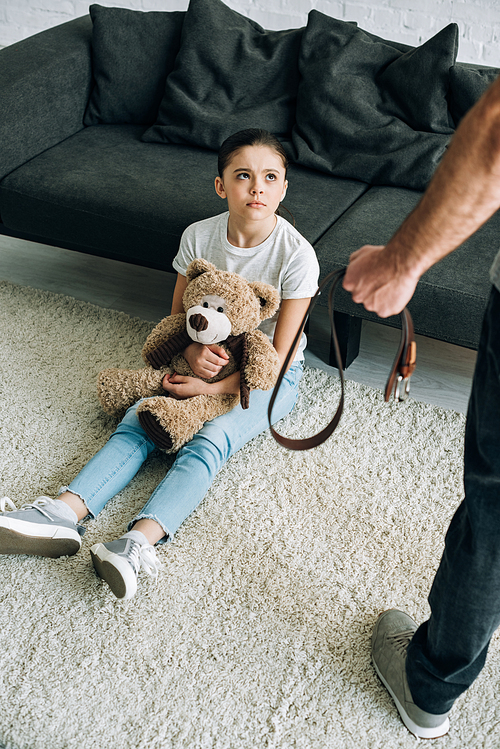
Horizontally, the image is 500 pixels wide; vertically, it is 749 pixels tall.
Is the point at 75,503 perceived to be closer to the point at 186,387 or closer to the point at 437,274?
the point at 186,387

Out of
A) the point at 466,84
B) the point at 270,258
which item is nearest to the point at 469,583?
the point at 270,258

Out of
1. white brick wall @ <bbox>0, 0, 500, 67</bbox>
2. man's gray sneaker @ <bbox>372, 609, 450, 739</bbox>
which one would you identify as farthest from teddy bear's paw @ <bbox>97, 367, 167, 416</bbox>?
white brick wall @ <bbox>0, 0, 500, 67</bbox>

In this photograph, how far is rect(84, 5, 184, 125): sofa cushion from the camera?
2346 mm

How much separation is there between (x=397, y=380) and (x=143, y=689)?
689 mm

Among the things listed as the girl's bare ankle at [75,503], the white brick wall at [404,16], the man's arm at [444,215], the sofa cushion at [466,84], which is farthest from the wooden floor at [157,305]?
the white brick wall at [404,16]

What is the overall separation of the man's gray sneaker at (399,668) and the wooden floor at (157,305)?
79 centimetres

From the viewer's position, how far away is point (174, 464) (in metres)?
1.41

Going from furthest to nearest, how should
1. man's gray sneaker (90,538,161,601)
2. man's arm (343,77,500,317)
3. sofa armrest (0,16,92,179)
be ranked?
sofa armrest (0,16,92,179)
man's gray sneaker (90,538,161,601)
man's arm (343,77,500,317)

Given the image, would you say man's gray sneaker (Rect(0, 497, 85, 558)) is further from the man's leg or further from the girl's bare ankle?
the man's leg

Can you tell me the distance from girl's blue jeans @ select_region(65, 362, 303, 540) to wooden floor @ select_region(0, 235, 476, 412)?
0.50 metres

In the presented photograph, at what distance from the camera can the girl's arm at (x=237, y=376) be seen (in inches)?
58.6

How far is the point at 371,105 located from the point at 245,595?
165 centimetres

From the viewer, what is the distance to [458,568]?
870mm

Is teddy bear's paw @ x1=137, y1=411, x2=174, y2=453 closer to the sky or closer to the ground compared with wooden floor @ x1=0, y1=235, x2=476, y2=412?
closer to the sky
